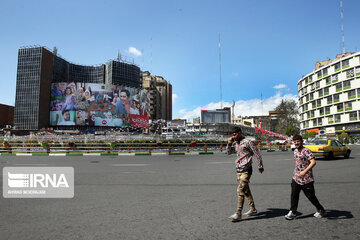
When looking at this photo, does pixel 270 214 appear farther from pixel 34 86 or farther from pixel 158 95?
pixel 158 95

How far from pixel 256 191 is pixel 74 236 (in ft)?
14.8

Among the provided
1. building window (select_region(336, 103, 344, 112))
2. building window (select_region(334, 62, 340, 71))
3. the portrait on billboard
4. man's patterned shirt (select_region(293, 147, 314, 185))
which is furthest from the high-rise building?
man's patterned shirt (select_region(293, 147, 314, 185))

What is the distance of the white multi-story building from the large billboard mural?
5788cm

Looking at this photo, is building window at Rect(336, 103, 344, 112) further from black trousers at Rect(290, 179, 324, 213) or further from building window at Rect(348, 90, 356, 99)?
black trousers at Rect(290, 179, 324, 213)

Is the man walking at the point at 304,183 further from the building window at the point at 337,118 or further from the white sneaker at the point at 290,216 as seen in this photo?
the building window at the point at 337,118

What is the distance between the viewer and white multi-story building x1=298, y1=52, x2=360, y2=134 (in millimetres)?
55562

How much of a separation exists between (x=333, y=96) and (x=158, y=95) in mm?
78490

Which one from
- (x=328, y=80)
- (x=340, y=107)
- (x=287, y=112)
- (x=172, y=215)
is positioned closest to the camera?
(x=172, y=215)

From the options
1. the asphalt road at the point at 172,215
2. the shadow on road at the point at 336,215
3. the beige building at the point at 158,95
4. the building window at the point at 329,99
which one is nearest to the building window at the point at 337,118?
the building window at the point at 329,99

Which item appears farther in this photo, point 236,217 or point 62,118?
point 62,118

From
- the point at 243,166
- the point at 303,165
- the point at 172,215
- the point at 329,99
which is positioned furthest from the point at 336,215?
the point at 329,99

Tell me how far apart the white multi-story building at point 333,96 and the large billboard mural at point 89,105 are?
5788cm

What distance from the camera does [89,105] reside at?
8250 centimetres

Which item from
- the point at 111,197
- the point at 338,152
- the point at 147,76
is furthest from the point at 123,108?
the point at 111,197
